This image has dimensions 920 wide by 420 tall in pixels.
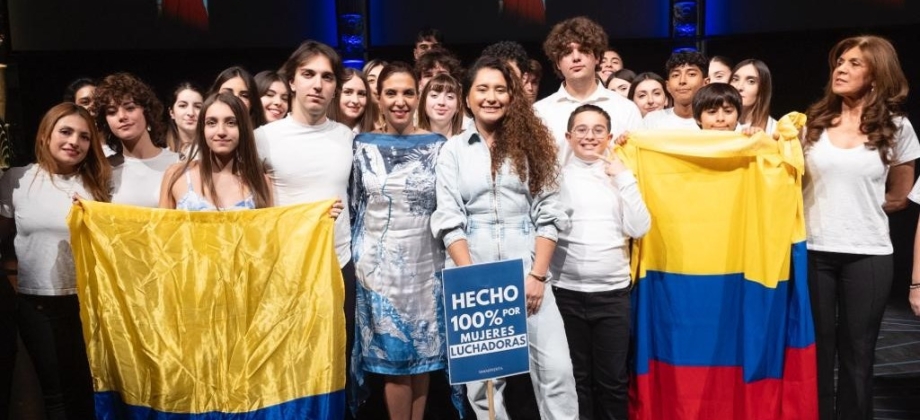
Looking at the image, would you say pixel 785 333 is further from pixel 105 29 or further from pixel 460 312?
pixel 105 29

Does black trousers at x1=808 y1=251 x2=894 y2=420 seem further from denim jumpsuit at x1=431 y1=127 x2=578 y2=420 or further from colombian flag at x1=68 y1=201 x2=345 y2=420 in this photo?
colombian flag at x1=68 y1=201 x2=345 y2=420

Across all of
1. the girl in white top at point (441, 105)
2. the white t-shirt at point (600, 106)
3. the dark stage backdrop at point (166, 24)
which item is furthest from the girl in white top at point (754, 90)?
the dark stage backdrop at point (166, 24)

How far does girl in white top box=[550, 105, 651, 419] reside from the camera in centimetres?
304

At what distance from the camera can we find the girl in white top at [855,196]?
3061 millimetres

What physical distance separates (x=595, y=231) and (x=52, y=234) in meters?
2.02

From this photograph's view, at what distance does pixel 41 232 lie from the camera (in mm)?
2996

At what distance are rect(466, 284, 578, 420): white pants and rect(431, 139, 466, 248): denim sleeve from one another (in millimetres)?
397

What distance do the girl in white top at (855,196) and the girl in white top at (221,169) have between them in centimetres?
213

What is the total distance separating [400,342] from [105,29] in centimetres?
606

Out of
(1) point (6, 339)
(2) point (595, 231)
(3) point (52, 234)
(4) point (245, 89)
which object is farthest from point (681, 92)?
(1) point (6, 339)

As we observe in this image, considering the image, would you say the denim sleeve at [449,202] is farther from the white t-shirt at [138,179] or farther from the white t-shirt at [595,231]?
the white t-shirt at [138,179]

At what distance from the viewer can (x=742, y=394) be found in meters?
3.30

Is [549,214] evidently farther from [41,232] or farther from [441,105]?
[41,232]

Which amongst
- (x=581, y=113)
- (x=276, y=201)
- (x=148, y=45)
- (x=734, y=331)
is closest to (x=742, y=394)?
(x=734, y=331)
